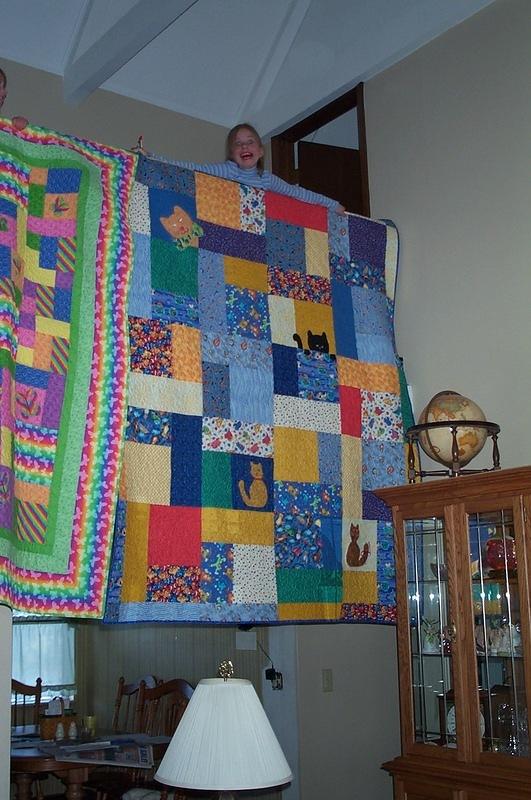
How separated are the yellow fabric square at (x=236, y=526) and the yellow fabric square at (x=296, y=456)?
0.55 ft

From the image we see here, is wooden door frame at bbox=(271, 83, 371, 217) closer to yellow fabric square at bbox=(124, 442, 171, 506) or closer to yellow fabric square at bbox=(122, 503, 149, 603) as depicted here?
yellow fabric square at bbox=(124, 442, 171, 506)

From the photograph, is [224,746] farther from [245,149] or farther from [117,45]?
[117,45]

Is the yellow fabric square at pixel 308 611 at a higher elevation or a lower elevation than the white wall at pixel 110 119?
lower

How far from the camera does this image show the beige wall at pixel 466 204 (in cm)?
332

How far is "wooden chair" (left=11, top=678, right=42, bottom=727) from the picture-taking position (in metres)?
5.72

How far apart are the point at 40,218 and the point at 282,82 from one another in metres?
1.89

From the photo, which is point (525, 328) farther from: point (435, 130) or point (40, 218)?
point (40, 218)

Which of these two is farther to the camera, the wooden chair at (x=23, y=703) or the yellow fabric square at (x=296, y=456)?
the wooden chair at (x=23, y=703)

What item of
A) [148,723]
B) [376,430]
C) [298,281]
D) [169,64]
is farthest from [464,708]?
[169,64]

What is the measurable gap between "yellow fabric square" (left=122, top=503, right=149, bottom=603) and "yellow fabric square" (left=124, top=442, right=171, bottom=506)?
1.5 inches

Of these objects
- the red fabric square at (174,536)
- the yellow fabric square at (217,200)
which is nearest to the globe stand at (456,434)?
the red fabric square at (174,536)

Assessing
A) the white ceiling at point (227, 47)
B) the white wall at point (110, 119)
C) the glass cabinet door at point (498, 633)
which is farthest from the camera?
the white wall at point (110, 119)

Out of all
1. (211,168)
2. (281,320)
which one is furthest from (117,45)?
(281,320)

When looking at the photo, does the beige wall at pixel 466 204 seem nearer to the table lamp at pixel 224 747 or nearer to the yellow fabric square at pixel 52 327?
the yellow fabric square at pixel 52 327
